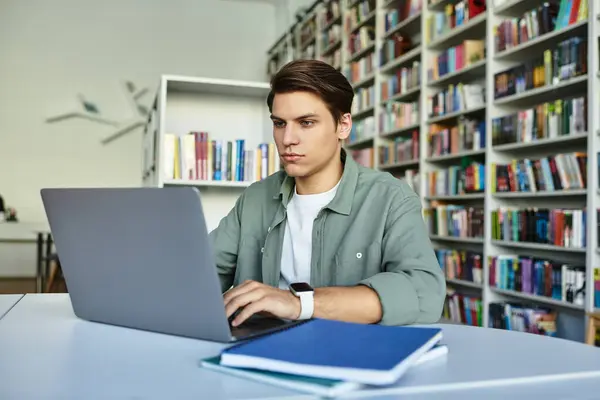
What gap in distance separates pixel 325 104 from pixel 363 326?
0.78 metres

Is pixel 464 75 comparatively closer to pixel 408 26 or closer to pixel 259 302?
pixel 408 26

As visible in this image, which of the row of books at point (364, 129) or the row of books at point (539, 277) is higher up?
the row of books at point (364, 129)

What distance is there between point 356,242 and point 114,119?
7.25 meters

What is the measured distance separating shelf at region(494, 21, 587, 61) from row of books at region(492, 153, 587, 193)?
0.67m

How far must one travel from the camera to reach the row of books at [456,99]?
429 cm

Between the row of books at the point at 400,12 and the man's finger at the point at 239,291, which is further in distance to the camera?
the row of books at the point at 400,12

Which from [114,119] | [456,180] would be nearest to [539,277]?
[456,180]

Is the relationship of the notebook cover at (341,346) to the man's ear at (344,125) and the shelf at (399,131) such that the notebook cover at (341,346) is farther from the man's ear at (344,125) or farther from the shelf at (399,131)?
the shelf at (399,131)

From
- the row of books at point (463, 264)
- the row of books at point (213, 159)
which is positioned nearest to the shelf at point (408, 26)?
the row of books at point (463, 264)

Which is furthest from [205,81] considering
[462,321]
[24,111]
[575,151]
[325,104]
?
[24,111]

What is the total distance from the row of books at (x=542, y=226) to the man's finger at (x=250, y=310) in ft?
9.05

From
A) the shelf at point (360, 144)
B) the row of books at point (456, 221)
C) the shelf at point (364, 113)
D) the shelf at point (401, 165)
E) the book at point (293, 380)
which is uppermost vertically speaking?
the shelf at point (364, 113)

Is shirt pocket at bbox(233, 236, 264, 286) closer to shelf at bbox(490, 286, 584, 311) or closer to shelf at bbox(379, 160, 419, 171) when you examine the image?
shelf at bbox(490, 286, 584, 311)

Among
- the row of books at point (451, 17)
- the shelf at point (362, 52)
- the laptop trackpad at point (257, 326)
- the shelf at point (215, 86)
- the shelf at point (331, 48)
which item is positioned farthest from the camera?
the shelf at point (331, 48)
